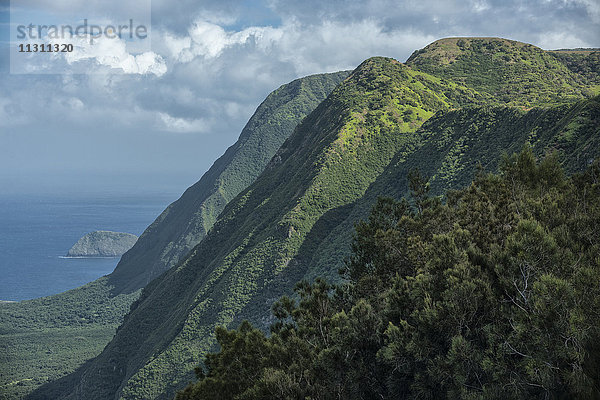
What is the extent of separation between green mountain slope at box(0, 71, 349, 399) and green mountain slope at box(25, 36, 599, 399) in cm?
1338

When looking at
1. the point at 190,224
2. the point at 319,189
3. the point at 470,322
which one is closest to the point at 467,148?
the point at 319,189

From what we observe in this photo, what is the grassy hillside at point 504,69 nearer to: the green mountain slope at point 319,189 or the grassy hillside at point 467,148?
the green mountain slope at point 319,189

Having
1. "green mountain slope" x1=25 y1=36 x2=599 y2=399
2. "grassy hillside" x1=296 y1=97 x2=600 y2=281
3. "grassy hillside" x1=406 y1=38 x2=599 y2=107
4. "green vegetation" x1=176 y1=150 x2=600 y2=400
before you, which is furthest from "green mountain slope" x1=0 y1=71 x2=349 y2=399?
"grassy hillside" x1=406 y1=38 x2=599 y2=107

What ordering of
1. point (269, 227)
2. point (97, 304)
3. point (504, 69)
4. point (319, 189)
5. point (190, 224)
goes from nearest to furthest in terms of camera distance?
1. point (319, 189)
2. point (269, 227)
3. point (504, 69)
4. point (97, 304)
5. point (190, 224)

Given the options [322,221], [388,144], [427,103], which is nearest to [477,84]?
[427,103]

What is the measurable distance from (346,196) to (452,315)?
6814 centimetres

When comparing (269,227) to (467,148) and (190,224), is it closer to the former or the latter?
(467,148)

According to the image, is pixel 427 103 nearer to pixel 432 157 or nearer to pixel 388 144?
pixel 388 144

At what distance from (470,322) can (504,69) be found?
354 feet

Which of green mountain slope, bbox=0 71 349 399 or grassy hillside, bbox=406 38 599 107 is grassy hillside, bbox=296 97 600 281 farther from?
green mountain slope, bbox=0 71 349 399

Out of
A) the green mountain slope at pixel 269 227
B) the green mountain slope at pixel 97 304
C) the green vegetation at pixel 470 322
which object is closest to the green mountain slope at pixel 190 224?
the green mountain slope at pixel 97 304

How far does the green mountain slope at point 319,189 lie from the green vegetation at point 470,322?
2806cm

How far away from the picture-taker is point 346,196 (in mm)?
87875

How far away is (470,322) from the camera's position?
65.5ft
